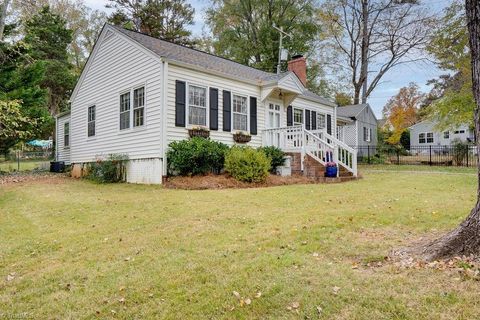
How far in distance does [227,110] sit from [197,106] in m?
1.39

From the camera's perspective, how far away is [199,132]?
12211mm

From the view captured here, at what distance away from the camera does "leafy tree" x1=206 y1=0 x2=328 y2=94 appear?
30547 millimetres

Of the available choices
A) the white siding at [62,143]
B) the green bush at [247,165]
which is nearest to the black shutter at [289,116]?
the green bush at [247,165]

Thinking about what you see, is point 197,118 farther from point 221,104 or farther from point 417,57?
point 417,57

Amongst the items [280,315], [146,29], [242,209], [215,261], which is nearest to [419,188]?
[242,209]

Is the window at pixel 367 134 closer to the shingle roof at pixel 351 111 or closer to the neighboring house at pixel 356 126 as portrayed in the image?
the neighboring house at pixel 356 126

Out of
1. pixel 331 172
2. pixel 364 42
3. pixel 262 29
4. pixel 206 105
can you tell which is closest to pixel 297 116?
pixel 331 172

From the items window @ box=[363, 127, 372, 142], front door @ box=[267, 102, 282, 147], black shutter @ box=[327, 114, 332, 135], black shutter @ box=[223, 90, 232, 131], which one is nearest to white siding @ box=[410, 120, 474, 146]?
window @ box=[363, 127, 372, 142]

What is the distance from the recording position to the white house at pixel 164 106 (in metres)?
11.7

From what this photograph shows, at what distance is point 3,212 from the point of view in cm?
758

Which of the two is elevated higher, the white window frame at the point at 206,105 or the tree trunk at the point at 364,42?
the tree trunk at the point at 364,42

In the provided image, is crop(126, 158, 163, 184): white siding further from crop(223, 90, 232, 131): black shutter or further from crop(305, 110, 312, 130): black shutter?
crop(305, 110, 312, 130): black shutter

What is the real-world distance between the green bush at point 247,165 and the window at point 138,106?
3.77m

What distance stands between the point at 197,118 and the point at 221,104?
128 cm
